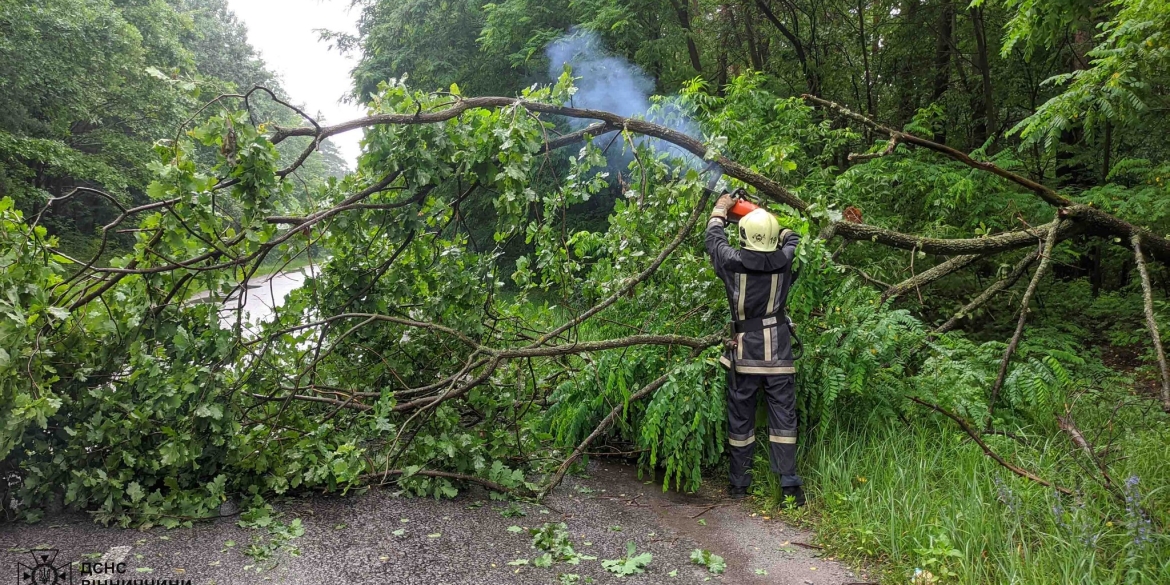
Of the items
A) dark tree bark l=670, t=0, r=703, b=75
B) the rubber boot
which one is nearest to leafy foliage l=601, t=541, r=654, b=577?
the rubber boot

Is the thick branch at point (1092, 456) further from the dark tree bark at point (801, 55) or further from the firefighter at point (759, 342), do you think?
the dark tree bark at point (801, 55)

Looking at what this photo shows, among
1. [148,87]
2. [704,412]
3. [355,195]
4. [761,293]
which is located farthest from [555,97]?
[148,87]

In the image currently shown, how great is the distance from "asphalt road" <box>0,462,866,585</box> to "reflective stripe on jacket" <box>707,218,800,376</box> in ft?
3.01

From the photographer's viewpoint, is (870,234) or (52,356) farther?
(870,234)

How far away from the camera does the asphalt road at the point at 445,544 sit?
353 cm

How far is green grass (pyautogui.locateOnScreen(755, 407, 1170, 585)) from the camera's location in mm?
3195

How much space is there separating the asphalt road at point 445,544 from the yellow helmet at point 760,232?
1624 mm

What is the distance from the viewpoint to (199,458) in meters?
4.28

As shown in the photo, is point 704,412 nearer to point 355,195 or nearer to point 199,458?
point 355,195

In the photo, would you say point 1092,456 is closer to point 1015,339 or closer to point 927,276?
point 1015,339

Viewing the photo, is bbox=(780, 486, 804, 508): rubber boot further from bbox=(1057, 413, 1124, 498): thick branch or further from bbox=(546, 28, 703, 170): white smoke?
bbox=(546, 28, 703, 170): white smoke

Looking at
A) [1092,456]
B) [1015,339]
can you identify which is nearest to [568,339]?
[1015,339]

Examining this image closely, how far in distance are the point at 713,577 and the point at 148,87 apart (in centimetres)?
2425

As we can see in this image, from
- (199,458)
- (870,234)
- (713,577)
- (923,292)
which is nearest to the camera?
(713,577)
